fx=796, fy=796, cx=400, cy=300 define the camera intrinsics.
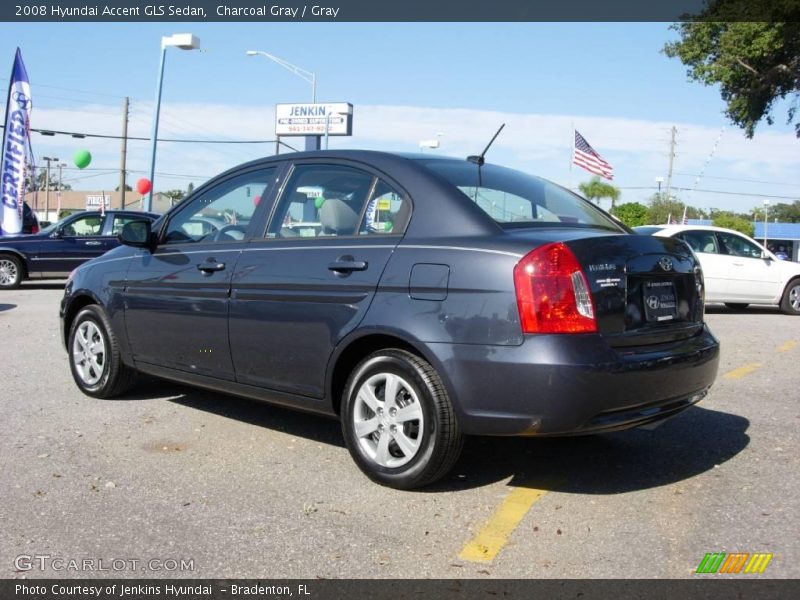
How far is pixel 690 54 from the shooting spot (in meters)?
24.5

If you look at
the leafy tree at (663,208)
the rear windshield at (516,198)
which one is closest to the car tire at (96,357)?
the rear windshield at (516,198)

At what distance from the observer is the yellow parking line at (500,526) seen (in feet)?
10.6

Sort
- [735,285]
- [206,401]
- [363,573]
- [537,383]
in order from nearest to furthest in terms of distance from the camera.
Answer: [363,573] → [537,383] → [206,401] → [735,285]

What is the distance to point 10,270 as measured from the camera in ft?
53.4

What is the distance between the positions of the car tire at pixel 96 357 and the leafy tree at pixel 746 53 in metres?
21.7

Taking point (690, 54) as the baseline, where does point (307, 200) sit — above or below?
below

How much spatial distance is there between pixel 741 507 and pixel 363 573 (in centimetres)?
187

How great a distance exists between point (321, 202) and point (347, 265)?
0.61 metres

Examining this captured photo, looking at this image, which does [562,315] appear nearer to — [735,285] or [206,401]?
[206,401]

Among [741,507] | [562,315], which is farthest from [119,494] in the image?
[741,507]

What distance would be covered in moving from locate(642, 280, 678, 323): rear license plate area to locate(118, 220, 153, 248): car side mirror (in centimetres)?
328

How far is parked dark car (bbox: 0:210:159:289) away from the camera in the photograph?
16281mm

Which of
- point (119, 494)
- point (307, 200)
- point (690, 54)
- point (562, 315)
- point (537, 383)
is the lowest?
point (119, 494)

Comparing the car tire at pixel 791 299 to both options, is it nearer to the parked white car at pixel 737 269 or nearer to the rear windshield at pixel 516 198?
the parked white car at pixel 737 269
